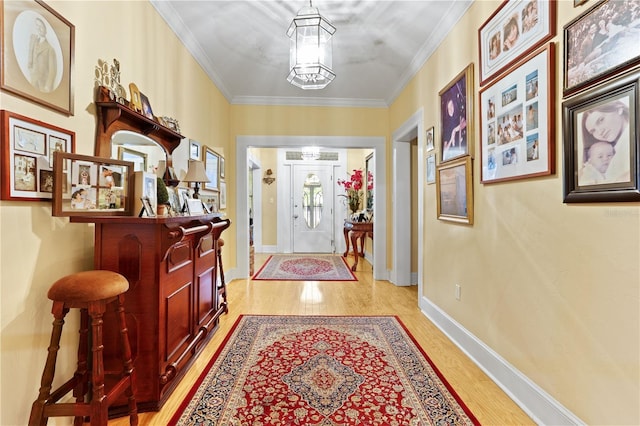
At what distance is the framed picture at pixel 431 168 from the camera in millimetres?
2961

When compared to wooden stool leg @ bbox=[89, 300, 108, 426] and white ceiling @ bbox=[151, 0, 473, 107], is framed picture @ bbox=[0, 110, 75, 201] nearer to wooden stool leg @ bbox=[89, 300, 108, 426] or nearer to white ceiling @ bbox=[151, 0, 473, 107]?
wooden stool leg @ bbox=[89, 300, 108, 426]

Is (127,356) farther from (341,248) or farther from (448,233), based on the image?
(341,248)

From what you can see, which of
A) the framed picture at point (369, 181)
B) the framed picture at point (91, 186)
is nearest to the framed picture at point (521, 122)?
the framed picture at point (91, 186)

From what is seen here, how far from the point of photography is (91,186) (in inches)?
62.6

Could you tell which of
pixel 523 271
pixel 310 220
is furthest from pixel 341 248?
pixel 523 271

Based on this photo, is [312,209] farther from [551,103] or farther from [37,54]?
[37,54]

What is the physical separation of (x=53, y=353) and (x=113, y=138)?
122 cm

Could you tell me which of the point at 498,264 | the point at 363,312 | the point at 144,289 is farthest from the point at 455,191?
the point at 144,289

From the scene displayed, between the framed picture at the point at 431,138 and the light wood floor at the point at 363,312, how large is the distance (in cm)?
171

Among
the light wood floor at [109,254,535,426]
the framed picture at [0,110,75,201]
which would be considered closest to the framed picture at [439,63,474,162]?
the light wood floor at [109,254,535,426]

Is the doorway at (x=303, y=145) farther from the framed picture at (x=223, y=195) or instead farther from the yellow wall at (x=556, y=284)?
the yellow wall at (x=556, y=284)

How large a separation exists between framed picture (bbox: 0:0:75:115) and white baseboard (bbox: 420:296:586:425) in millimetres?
2813

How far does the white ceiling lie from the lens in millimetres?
2467

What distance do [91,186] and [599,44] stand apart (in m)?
2.45
